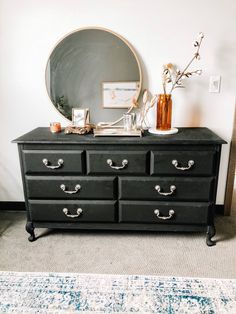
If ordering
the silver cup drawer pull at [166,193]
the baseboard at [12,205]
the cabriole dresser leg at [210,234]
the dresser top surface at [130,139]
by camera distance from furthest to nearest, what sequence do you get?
1. the baseboard at [12,205]
2. the cabriole dresser leg at [210,234]
3. the silver cup drawer pull at [166,193]
4. the dresser top surface at [130,139]

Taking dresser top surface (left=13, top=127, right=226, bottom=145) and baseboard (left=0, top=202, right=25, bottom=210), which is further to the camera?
baseboard (left=0, top=202, right=25, bottom=210)

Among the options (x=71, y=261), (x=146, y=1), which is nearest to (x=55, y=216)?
(x=71, y=261)

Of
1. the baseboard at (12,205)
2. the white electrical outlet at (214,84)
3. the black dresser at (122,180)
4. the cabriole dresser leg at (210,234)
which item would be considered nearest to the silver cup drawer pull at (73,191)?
the black dresser at (122,180)

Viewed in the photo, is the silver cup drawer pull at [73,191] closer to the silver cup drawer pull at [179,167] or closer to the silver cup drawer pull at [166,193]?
the silver cup drawer pull at [166,193]

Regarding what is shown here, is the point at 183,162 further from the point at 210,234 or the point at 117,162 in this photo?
the point at 210,234

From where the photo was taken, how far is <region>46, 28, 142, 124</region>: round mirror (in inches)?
77.2

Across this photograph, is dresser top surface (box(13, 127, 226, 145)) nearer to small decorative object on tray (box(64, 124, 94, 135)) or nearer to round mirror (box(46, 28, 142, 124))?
small decorative object on tray (box(64, 124, 94, 135))

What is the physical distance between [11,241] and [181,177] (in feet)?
4.67

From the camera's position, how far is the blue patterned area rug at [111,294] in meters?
1.41

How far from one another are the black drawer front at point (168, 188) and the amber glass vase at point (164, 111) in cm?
41

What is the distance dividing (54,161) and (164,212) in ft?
2.86

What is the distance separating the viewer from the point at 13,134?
87.7 inches

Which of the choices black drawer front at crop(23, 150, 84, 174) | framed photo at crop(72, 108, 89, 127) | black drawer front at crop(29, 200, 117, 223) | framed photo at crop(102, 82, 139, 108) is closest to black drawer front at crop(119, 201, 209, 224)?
black drawer front at crop(29, 200, 117, 223)

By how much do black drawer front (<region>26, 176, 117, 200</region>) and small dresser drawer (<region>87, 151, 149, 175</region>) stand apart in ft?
0.24
